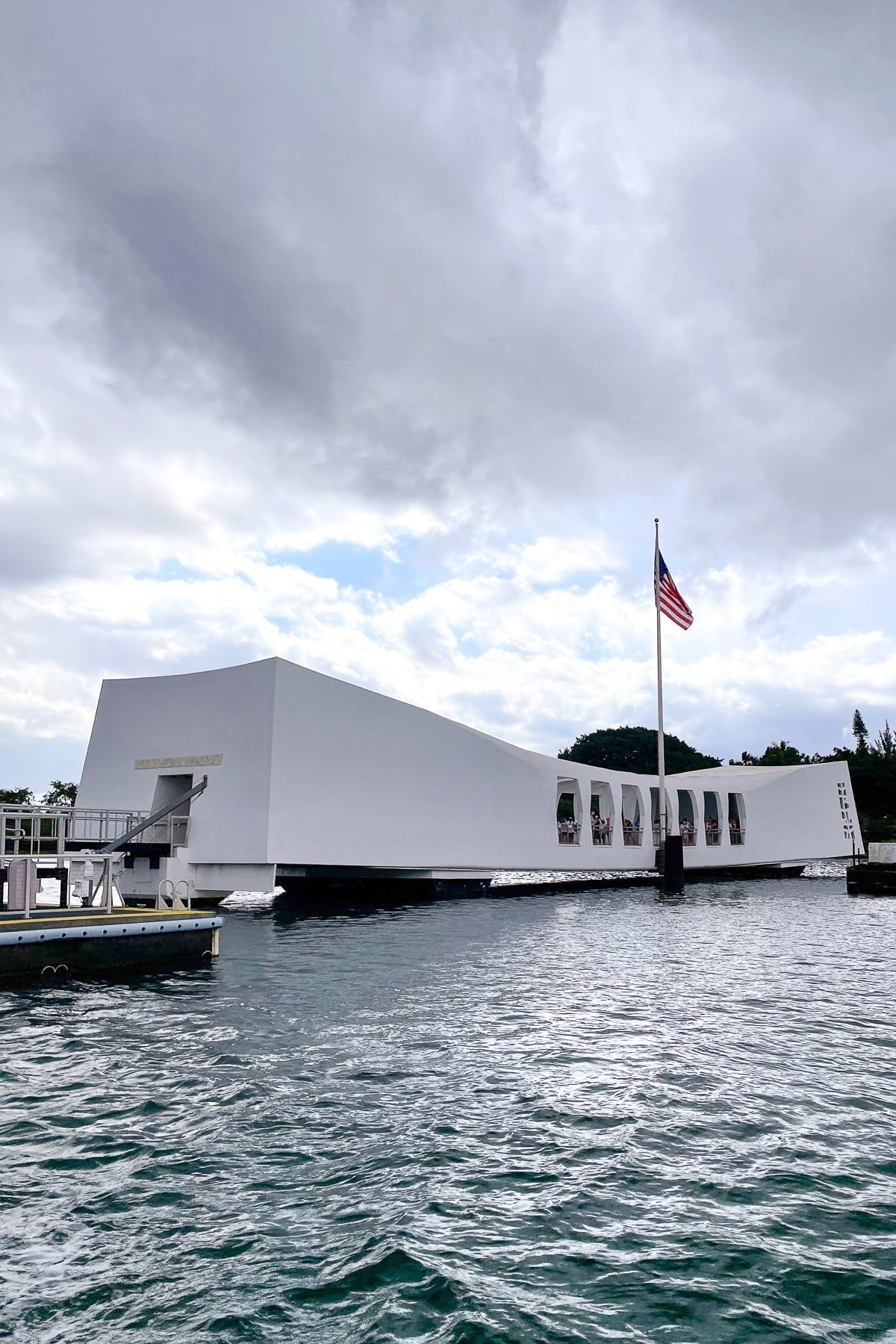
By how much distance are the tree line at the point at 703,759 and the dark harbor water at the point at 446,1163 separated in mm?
60998

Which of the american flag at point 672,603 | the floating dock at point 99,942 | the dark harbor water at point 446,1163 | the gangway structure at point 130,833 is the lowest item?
the dark harbor water at point 446,1163

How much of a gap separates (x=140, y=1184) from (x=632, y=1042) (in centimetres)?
493

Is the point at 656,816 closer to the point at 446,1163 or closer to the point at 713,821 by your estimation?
the point at 713,821

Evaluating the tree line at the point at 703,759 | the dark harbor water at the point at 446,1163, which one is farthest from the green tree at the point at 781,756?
the dark harbor water at the point at 446,1163

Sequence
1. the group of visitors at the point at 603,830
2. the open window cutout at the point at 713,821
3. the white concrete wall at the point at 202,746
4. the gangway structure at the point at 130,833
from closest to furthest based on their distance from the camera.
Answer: the gangway structure at the point at 130,833 → the white concrete wall at the point at 202,746 → the group of visitors at the point at 603,830 → the open window cutout at the point at 713,821

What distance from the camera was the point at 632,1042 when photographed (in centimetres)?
880

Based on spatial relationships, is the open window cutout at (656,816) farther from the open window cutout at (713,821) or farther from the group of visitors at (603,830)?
the group of visitors at (603,830)

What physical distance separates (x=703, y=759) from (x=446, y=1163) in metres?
78.6

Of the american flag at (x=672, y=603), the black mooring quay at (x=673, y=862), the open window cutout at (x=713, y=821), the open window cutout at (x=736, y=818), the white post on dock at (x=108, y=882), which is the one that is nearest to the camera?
the white post on dock at (x=108, y=882)

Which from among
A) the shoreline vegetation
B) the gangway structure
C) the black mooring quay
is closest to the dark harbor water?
the gangway structure

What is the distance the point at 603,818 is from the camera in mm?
36906

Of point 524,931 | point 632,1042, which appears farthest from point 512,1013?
point 524,931

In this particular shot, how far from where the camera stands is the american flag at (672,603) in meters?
29.8

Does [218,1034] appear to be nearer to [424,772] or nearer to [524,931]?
[524,931]
